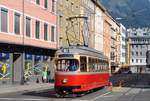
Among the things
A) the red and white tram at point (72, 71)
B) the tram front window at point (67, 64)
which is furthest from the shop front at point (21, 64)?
the tram front window at point (67, 64)

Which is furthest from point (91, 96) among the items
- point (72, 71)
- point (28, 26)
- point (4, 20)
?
point (28, 26)

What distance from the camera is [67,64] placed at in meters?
28.9

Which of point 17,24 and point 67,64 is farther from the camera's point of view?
point 17,24

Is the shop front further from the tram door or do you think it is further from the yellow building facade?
the yellow building facade

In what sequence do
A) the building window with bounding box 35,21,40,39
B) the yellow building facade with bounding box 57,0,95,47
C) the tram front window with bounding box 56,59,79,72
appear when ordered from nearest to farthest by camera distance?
the tram front window with bounding box 56,59,79,72 → the building window with bounding box 35,21,40,39 → the yellow building facade with bounding box 57,0,95,47

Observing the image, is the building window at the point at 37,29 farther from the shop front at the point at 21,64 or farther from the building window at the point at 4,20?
the building window at the point at 4,20

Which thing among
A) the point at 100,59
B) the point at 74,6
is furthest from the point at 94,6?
the point at 100,59

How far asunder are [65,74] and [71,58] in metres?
1.07

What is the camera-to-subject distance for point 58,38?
216 ft

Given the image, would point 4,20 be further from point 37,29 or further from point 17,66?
point 37,29

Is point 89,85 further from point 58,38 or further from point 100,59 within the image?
point 58,38

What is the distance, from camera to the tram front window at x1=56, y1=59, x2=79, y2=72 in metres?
28.8

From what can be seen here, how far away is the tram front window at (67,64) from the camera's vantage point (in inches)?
1136

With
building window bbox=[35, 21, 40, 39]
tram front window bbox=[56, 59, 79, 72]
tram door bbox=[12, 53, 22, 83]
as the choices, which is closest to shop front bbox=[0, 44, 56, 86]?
tram door bbox=[12, 53, 22, 83]
